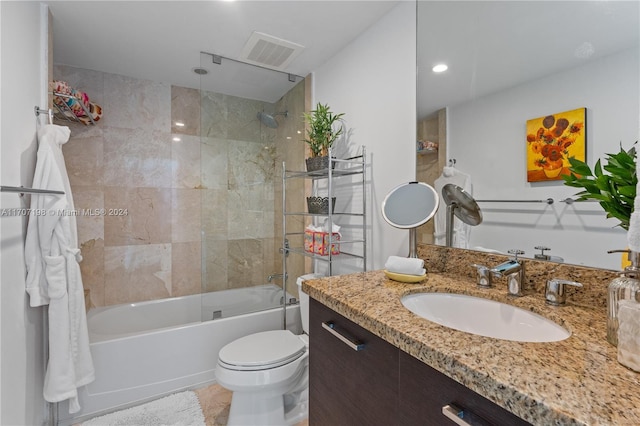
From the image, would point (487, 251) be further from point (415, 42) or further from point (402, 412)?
point (415, 42)

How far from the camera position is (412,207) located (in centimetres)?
135

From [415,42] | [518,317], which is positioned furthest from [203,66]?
[518,317]

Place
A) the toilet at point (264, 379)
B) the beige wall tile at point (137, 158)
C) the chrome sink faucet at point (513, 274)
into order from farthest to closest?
1. the beige wall tile at point (137, 158)
2. the toilet at point (264, 379)
3. the chrome sink faucet at point (513, 274)

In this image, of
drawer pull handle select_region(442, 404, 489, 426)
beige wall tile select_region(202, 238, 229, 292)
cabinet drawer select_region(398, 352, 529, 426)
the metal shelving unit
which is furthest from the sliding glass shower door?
drawer pull handle select_region(442, 404, 489, 426)

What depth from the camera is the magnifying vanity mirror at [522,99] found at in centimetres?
86

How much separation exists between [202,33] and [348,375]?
2.16m

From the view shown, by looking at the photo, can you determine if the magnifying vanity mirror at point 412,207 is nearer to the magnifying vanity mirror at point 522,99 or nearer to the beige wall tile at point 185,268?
the magnifying vanity mirror at point 522,99

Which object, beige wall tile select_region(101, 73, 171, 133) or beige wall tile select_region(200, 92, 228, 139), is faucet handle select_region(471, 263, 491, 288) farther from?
beige wall tile select_region(101, 73, 171, 133)

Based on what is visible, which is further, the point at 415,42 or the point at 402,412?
the point at 415,42

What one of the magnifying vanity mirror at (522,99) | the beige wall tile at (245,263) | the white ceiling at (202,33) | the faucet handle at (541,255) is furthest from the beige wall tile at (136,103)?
the faucet handle at (541,255)

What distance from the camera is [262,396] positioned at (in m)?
1.60

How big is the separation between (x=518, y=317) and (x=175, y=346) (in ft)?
6.65

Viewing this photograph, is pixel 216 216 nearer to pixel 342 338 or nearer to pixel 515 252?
pixel 342 338

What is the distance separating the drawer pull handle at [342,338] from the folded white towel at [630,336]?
1.76 feet
